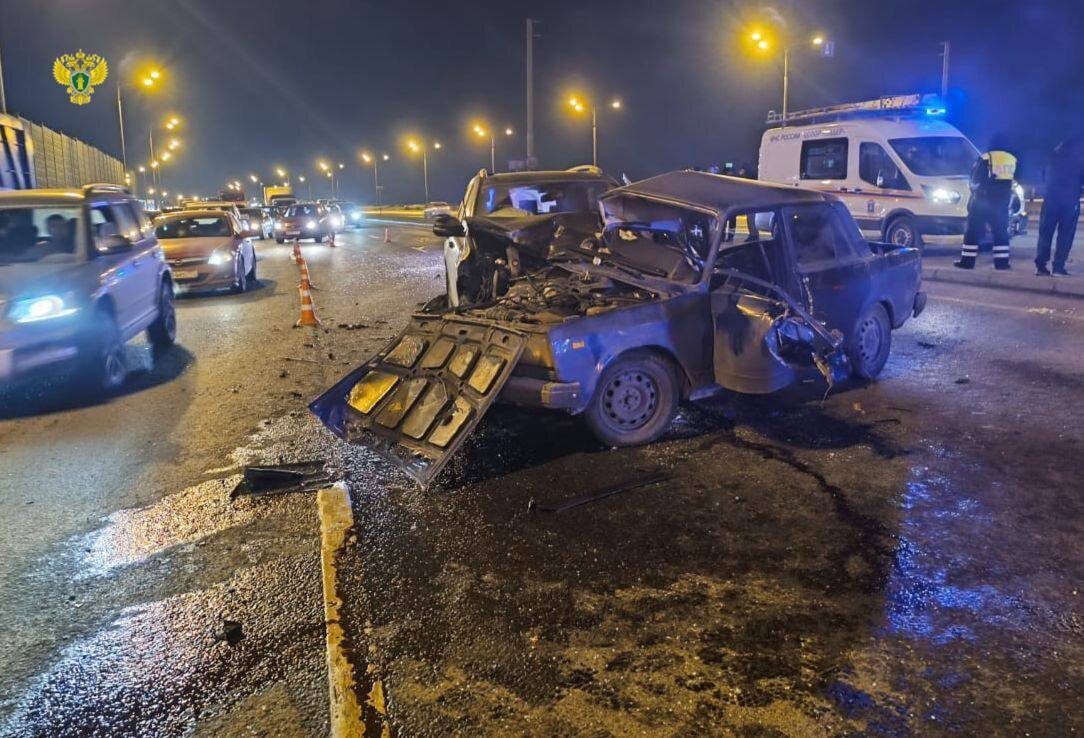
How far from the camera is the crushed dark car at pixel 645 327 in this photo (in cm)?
521

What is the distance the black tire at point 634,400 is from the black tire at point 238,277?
446 inches

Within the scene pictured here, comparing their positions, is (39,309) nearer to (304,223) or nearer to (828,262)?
(828,262)

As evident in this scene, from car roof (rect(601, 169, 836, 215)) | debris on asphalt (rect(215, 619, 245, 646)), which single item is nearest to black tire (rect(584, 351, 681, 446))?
car roof (rect(601, 169, 836, 215))

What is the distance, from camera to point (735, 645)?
3287 mm

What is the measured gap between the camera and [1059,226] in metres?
13.4

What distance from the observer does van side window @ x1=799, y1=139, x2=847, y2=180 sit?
57.4 feet

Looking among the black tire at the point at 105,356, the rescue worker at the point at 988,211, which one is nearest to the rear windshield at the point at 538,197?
the black tire at the point at 105,356

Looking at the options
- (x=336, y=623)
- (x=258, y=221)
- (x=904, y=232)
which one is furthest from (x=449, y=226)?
(x=258, y=221)

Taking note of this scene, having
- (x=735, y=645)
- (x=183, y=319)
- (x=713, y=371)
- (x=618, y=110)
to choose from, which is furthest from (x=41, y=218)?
(x=618, y=110)

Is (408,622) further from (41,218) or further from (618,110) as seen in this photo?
(618,110)

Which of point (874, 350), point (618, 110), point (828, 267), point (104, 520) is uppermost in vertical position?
point (618, 110)

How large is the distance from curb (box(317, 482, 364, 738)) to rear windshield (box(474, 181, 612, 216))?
4920 mm

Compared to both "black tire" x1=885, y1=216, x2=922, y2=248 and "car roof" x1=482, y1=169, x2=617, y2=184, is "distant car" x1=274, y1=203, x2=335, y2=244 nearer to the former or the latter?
"black tire" x1=885, y1=216, x2=922, y2=248

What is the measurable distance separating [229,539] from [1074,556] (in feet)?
14.1
